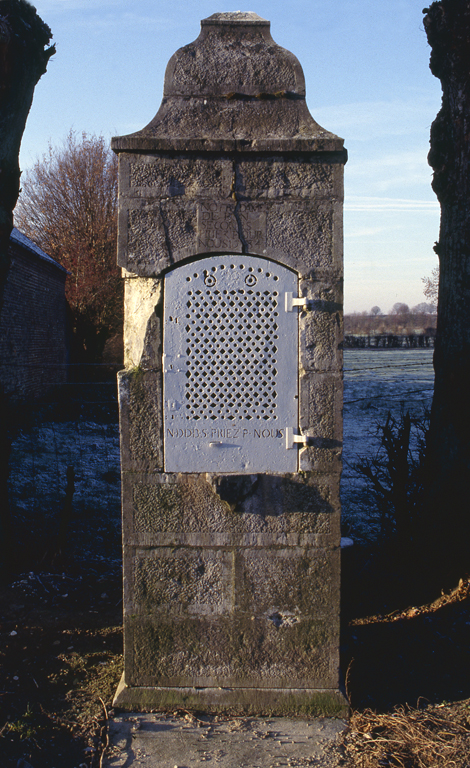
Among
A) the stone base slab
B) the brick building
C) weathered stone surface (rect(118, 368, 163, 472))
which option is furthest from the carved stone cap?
the brick building

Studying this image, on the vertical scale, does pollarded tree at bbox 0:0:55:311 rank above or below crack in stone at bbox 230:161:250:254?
above

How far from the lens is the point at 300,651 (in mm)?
3439

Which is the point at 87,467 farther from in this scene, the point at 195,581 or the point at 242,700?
the point at 242,700

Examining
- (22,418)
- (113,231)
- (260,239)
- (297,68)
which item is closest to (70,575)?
(260,239)

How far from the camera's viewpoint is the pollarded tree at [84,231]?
2314cm

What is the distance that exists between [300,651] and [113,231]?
23.0 m

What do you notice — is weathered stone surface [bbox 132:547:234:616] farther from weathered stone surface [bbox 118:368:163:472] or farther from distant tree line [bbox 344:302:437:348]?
distant tree line [bbox 344:302:437:348]

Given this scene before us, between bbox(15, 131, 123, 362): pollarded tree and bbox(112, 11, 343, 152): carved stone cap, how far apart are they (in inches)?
796

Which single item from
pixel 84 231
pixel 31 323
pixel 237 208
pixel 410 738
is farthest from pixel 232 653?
pixel 84 231

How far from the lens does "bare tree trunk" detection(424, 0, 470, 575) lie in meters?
4.91

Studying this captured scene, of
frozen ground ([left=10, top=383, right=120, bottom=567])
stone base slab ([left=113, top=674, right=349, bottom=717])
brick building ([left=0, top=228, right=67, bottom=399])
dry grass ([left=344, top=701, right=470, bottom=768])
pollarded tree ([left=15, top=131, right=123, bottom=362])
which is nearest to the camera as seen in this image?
dry grass ([left=344, top=701, right=470, bottom=768])

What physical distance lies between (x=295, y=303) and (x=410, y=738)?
2.60 m

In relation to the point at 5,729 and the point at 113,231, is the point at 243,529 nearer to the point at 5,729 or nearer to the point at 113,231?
the point at 5,729

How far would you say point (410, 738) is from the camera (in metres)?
3.15
